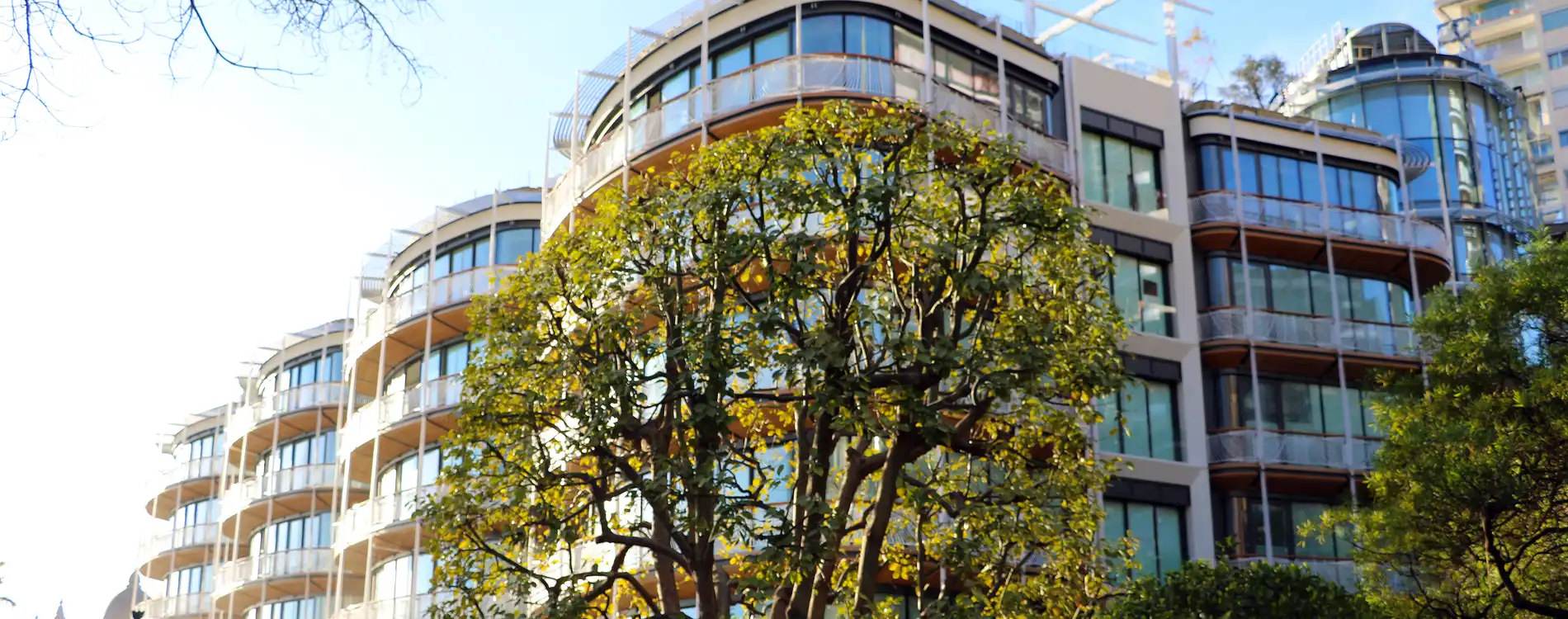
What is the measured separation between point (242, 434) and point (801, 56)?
3593cm

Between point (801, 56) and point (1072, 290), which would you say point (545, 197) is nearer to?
point (801, 56)

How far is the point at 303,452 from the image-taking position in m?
61.8

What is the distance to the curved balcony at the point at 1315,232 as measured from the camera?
41219 millimetres

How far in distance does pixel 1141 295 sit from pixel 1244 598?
18045mm

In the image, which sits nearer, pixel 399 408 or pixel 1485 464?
pixel 1485 464

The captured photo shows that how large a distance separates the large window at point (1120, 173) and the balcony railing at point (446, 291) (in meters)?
14.9

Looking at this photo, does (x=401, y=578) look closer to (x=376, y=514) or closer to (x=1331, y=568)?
(x=376, y=514)

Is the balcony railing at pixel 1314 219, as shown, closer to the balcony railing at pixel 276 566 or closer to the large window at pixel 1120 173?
the large window at pixel 1120 173

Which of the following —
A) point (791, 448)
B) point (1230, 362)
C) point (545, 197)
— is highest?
point (545, 197)

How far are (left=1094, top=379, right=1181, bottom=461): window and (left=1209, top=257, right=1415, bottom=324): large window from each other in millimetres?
3118

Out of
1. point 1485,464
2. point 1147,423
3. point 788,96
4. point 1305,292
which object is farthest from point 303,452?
point 1485,464

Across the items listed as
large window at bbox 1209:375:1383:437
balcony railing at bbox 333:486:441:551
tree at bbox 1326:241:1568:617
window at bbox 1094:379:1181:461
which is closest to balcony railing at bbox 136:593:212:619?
balcony railing at bbox 333:486:441:551

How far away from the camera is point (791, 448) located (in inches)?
867

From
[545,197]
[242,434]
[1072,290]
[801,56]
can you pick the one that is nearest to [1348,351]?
[801,56]
